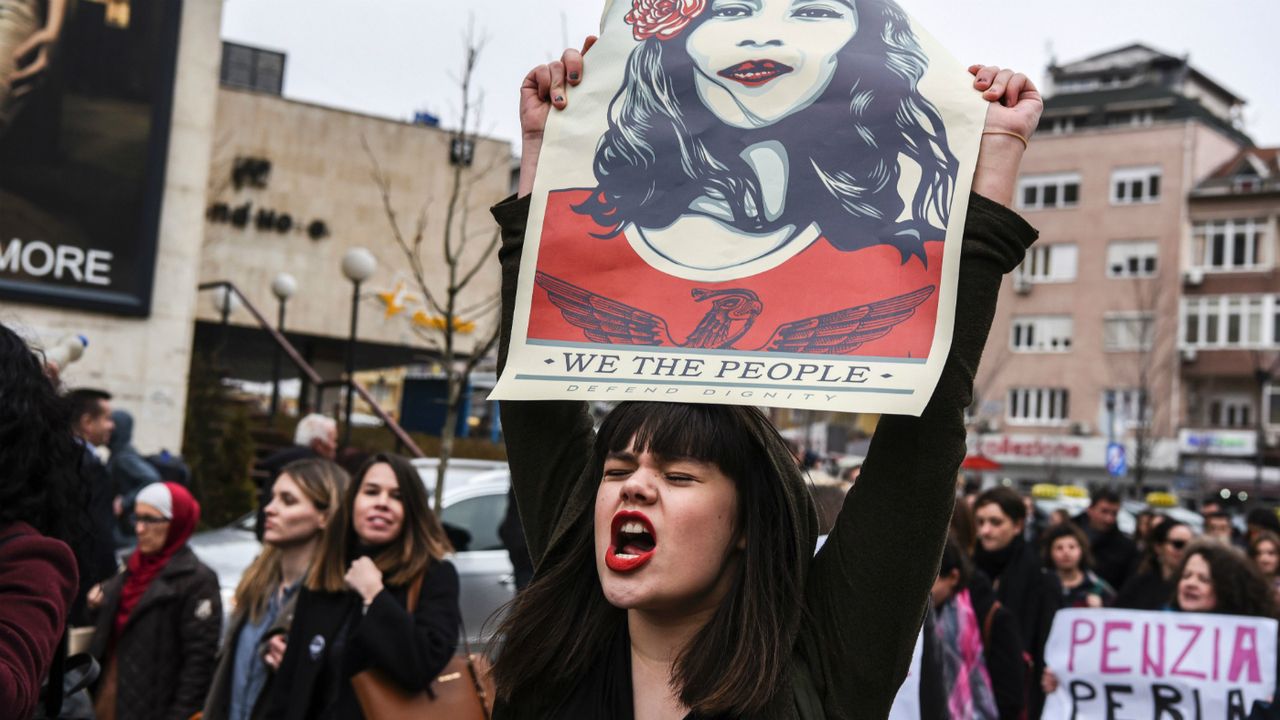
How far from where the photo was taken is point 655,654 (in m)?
2.27

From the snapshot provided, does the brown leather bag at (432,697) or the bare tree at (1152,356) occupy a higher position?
the bare tree at (1152,356)

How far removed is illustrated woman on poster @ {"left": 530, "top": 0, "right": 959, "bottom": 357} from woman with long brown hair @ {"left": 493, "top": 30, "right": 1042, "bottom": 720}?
0.10 metres

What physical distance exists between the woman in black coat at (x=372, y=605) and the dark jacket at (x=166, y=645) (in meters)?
0.79

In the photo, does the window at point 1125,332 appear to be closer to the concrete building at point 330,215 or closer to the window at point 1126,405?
the window at point 1126,405

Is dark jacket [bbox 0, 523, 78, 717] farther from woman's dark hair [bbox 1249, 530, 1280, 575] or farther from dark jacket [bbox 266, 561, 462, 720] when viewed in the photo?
woman's dark hair [bbox 1249, 530, 1280, 575]

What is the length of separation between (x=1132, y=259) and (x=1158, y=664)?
48.1 m

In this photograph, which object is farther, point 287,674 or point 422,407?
point 422,407

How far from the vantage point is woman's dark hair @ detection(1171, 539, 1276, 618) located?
5.89 meters

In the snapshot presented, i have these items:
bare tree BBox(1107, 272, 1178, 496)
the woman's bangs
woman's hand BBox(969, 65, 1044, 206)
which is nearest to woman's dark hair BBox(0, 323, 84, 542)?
the woman's bangs

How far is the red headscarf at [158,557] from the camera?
555cm

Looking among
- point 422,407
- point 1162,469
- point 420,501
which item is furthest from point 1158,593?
point 1162,469

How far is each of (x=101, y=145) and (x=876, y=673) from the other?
14269mm

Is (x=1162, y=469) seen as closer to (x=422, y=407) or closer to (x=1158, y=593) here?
(x=422, y=407)

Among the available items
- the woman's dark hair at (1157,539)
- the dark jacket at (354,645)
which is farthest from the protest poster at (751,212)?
the woman's dark hair at (1157,539)
